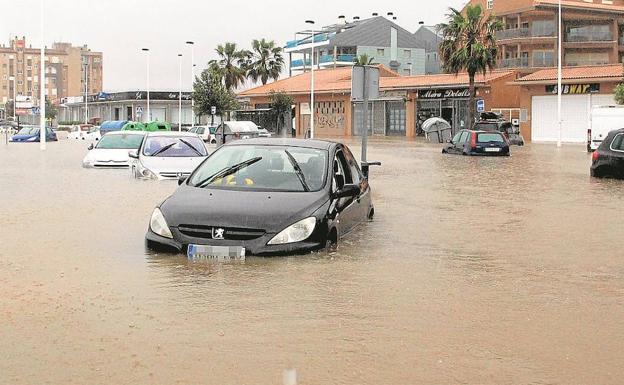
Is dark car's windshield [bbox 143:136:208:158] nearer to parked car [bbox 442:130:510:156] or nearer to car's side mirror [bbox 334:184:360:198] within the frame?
car's side mirror [bbox 334:184:360:198]

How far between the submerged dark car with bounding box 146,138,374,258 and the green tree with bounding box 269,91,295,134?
70.5m

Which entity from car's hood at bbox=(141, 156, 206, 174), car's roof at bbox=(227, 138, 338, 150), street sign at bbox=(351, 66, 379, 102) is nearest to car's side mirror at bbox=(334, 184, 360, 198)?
car's roof at bbox=(227, 138, 338, 150)

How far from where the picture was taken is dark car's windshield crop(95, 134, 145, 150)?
27094 millimetres

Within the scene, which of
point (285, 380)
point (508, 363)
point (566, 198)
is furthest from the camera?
point (566, 198)

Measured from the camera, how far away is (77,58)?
591 ft

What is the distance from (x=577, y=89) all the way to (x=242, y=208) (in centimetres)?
5292

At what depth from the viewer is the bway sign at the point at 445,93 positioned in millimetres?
66444

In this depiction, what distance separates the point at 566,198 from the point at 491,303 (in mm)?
11563

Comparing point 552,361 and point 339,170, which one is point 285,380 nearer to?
point 552,361

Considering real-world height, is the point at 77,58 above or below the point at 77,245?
above

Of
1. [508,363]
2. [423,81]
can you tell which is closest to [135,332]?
[508,363]

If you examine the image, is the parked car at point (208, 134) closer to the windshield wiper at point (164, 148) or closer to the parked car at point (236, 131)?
the parked car at point (236, 131)

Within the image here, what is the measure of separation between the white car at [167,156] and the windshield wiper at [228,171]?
9416mm

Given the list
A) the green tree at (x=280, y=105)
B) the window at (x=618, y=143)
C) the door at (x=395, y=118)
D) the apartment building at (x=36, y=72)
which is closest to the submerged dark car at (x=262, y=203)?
the window at (x=618, y=143)
